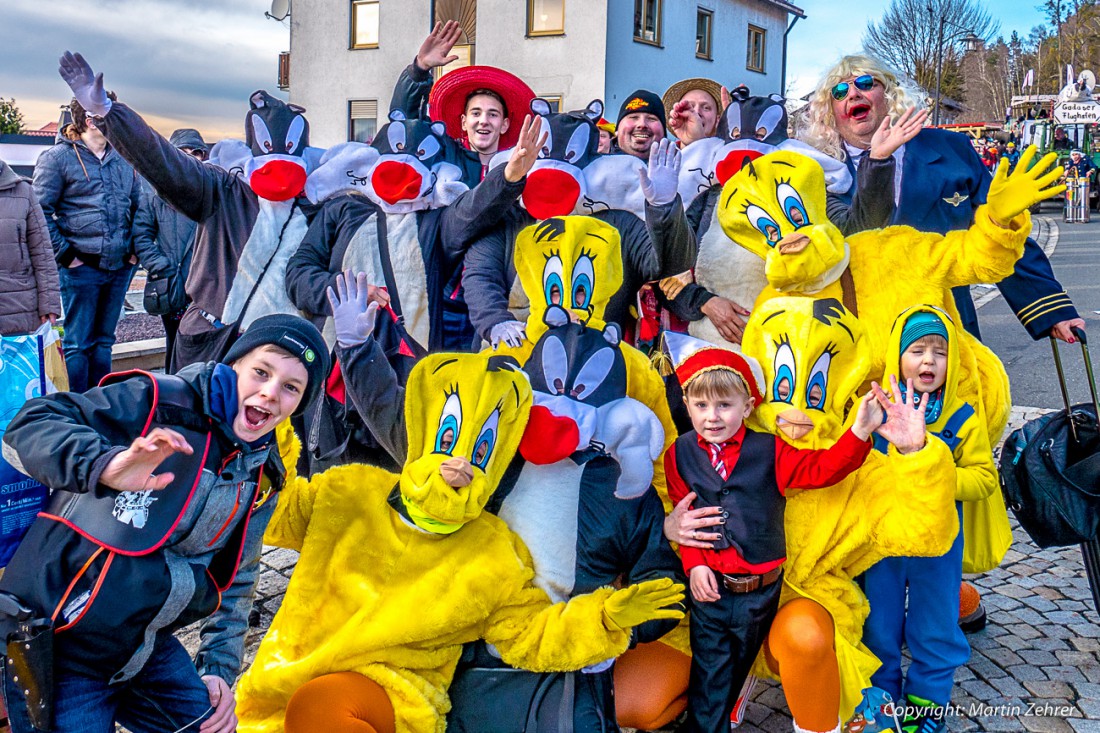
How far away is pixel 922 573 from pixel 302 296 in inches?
94.0

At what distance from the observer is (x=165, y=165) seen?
372cm

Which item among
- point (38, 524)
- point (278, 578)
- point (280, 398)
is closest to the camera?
point (38, 524)

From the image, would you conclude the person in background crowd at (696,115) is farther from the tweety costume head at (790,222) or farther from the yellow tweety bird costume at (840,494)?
the yellow tweety bird costume at (840,494)

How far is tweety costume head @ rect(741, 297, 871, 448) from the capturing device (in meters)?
2.71

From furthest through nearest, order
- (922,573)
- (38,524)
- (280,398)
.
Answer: (922,573) → (280,398) → (38,524)

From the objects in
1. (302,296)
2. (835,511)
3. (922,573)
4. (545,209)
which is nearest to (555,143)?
(545,209)

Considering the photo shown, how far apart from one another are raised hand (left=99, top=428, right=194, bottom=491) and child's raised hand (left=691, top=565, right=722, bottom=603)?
1.40 meters

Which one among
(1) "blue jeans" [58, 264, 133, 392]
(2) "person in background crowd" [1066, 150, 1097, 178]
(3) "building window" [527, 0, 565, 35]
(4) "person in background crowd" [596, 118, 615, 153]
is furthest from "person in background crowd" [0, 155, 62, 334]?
(2) "person in background crowd" [1066, 150, 1097, 178]

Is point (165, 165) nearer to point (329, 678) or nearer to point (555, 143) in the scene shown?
point (555, 143)

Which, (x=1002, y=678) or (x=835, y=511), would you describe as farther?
(x=1002, y=678)

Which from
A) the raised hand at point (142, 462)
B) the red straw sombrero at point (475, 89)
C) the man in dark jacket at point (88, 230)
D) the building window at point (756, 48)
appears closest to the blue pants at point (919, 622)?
the raised hand at point (142, 462)

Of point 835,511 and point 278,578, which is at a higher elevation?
point 835,511

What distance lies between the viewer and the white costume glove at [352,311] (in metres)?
2.72

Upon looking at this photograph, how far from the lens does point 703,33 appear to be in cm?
2184
